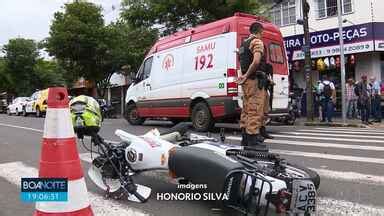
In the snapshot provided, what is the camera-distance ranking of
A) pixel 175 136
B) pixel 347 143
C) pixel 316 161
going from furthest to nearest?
pixel 347 143
pixel 316 161
pixel 175 136

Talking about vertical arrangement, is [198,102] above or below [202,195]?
above

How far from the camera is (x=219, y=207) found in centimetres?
456

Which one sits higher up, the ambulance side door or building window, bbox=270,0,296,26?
building window, bbox=270,0,296,26

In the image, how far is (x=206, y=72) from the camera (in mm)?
12258

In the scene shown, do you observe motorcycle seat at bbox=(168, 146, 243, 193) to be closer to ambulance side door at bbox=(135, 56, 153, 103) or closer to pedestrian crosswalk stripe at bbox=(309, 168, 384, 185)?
pedestrian crosswalk stripe at bbox=(309, 168, 384, 185)

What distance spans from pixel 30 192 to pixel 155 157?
149cm

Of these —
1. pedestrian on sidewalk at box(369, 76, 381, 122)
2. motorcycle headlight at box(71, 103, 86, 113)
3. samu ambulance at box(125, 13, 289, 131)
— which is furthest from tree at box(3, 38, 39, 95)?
motorcycle headlight at box(71, 103, 86, 113)

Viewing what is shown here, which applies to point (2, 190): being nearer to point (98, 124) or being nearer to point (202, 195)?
point (98, 124)

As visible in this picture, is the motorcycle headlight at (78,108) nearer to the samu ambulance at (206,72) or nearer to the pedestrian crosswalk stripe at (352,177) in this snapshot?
the pedestrian crosswalk stripe at (352,177)

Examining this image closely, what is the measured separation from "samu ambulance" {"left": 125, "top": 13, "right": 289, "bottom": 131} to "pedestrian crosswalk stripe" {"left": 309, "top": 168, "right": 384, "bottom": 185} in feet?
17.1

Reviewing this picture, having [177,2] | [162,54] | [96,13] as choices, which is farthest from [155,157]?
[96,13]

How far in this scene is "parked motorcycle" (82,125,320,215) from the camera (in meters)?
3.98

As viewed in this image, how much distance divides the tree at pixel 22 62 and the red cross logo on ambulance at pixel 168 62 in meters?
34.8

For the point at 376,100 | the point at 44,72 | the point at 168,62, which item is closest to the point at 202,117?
Result: the point at 168,62
